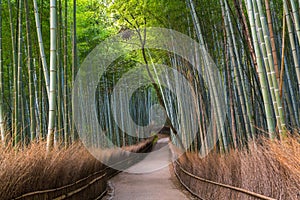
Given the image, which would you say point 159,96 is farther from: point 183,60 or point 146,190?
point 146,190

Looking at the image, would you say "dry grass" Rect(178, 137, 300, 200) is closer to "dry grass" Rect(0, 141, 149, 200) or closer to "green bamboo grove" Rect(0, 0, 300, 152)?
"green bamboo grove" Rect(0, 0, 300, 152)

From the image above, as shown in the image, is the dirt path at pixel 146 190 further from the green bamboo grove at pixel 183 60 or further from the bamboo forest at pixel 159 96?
the green bamboo grove at pixel 183 60

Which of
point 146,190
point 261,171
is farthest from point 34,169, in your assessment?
point 146,190

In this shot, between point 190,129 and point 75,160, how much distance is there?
4.31 meters

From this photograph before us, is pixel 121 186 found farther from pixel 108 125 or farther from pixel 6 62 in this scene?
pixel 108 125

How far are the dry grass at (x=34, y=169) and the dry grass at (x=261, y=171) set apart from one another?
1.73 metres

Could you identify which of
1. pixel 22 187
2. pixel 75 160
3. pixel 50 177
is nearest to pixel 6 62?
pixel 75 160

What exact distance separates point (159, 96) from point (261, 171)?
17.5 ft

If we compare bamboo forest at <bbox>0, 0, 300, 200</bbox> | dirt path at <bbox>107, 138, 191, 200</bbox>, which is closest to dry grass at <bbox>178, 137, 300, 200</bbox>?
bamboo forest at <bbox>0, 0, 300, 200</bbox>

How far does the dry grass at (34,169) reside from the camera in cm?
243

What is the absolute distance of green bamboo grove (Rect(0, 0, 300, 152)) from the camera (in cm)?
350

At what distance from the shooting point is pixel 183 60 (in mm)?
7395

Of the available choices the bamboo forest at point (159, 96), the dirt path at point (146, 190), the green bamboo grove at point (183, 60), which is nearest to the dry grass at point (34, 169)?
the bamboo forest at point (159, 96)

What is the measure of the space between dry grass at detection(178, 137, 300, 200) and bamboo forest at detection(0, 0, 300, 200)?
0.04 ft
